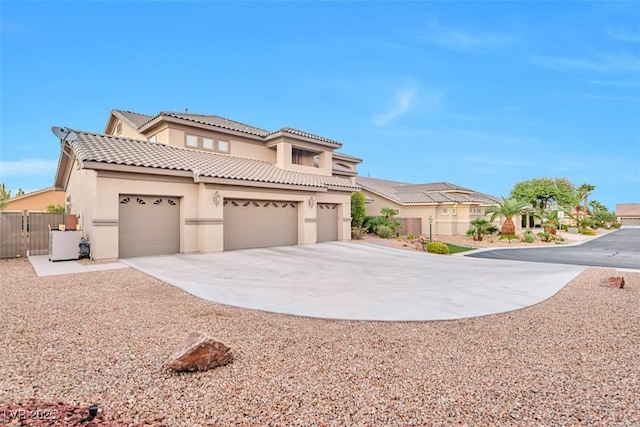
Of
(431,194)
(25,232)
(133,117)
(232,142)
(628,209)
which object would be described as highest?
(133,117)

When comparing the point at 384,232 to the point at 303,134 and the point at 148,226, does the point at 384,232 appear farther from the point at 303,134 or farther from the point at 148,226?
the point at 148,226

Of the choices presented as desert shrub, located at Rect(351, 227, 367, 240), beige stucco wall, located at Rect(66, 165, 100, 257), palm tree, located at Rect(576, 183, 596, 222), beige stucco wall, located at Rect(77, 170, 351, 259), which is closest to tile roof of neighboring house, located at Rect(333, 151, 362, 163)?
desert shrub, located at Rect(351, 227, 367, 240)

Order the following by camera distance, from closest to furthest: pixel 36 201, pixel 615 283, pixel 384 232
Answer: pixel 615 283, pixel 384 232, pixel 36 201

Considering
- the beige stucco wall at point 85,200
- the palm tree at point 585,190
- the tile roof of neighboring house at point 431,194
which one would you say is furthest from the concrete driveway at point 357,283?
the palm tree at point 585,190

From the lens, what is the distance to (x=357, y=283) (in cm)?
926

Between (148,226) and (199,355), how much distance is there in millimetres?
11415

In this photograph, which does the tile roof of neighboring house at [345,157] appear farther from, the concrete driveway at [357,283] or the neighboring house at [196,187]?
the concrete driveway at [357,283]

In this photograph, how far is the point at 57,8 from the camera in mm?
14625

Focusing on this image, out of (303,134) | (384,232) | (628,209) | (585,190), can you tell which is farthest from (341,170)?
(628,209)

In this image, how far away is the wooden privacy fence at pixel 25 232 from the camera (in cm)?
1387

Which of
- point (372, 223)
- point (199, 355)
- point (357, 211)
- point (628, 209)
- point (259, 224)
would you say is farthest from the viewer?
point (628, 209)

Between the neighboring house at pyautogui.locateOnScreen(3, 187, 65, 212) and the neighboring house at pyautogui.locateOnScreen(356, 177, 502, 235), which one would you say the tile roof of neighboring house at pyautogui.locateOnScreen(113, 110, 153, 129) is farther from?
the neighboring house at pyautogui.locateOnScreen(356, 177, 502, 235)

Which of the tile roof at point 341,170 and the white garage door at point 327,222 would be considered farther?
the tile roof at point 341,170

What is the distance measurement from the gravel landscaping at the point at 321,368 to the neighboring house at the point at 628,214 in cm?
10883
